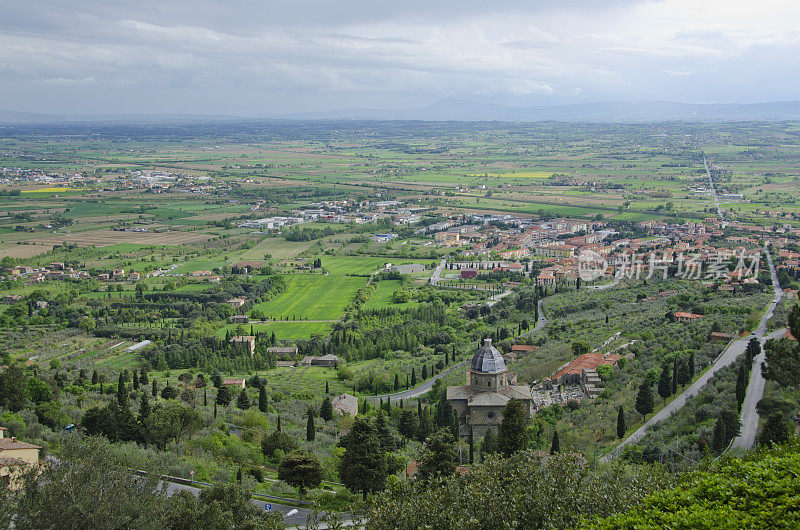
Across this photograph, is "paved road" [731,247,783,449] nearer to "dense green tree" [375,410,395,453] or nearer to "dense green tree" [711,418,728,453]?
"dense green tree" [711,418,728,453]

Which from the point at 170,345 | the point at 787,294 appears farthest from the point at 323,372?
the point at 787,294

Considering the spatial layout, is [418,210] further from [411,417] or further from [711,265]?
[411,417]

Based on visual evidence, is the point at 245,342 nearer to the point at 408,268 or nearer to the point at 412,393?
the point at 412,393

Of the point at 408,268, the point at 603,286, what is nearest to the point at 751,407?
the point at 603,286

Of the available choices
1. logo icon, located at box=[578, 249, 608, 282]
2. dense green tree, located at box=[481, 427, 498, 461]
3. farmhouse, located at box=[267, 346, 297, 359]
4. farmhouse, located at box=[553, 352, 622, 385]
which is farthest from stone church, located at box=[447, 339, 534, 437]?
logo icon, located at box=[578, 249, 608, 282]

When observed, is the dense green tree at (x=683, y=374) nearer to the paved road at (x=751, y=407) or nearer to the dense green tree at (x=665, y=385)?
the dense green tree at (x=665, y=385)
